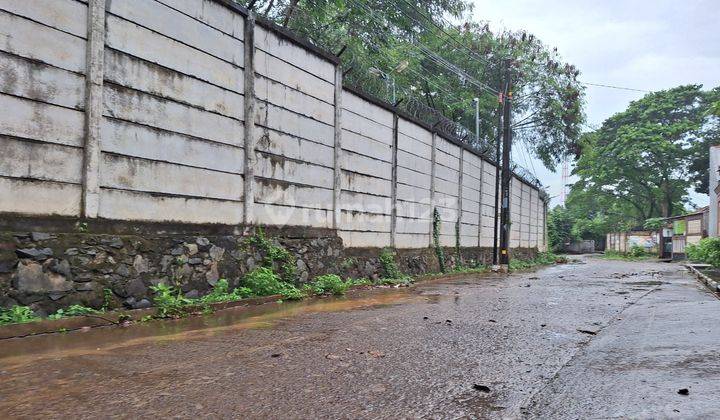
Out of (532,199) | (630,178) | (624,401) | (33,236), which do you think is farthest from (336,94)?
(630,178)

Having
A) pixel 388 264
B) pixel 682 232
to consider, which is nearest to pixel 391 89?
pixel 388 264

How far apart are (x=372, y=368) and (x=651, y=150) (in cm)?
4300

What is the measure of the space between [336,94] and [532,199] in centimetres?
2146

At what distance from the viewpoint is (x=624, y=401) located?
3072 mm

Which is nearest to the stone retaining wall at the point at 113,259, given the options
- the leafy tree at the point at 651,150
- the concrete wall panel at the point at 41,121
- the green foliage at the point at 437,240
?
the concrete wall panel at the point at 41,121

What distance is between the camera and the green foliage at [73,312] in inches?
204

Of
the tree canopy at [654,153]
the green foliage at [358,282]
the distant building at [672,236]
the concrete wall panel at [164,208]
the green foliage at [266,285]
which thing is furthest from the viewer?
the tree canopy at [654,153]

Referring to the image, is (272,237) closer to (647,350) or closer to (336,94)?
(336,94)

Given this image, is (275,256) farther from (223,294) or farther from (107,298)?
(107,298)

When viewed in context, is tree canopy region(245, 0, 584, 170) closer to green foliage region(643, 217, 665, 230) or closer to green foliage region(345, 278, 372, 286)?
green foliage region(345, 278, 372, 286)

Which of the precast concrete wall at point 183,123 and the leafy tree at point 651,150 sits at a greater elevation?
the leafy tree at point 651,150

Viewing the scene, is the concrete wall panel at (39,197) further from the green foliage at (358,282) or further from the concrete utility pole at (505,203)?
the concrete utility pole at (505,203)

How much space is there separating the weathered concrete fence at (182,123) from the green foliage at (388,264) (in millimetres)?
264

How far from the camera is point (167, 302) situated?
628cm
